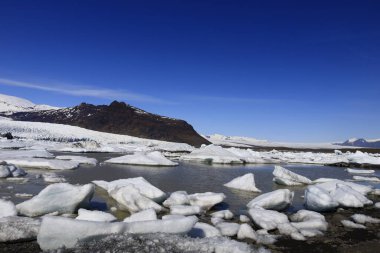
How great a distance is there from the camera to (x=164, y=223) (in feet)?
12.2

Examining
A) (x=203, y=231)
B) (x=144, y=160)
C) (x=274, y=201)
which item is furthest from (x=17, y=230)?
(x=144, y=160)

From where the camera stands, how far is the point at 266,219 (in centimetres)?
485

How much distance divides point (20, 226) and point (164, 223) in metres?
1.50

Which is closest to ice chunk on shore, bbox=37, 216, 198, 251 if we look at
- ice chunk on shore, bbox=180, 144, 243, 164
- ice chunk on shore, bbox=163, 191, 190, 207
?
ice chunk on shore, bbox=163, 191, 190, 207

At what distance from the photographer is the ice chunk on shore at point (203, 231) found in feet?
13.3

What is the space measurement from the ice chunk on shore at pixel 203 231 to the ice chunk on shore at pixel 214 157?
1245 cm

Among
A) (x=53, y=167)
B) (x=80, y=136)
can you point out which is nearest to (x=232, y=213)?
(x=53, y=167)

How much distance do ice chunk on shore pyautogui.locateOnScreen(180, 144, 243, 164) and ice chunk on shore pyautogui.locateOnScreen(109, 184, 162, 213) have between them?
37.2 ft

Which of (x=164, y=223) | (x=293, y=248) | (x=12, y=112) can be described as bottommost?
(x=293, y=248)

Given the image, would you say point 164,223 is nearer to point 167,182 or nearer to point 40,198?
point 40,198

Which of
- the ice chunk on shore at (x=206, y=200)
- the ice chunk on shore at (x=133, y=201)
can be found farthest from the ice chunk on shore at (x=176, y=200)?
the ice chunk on shore at (x=133, y=201)

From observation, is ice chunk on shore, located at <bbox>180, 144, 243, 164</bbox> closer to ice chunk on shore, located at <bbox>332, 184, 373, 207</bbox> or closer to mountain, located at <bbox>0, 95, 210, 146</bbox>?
ice chunk on shore, located at <bbox>332, 184, 373, 207</bbox>

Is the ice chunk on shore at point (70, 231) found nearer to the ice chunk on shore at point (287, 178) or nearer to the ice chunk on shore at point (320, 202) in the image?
the ice chunk on shore at point (320, 202)

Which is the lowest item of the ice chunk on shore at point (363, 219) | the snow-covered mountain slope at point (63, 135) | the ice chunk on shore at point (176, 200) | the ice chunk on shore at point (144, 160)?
the ice chunk on shore at point (363, 219)
